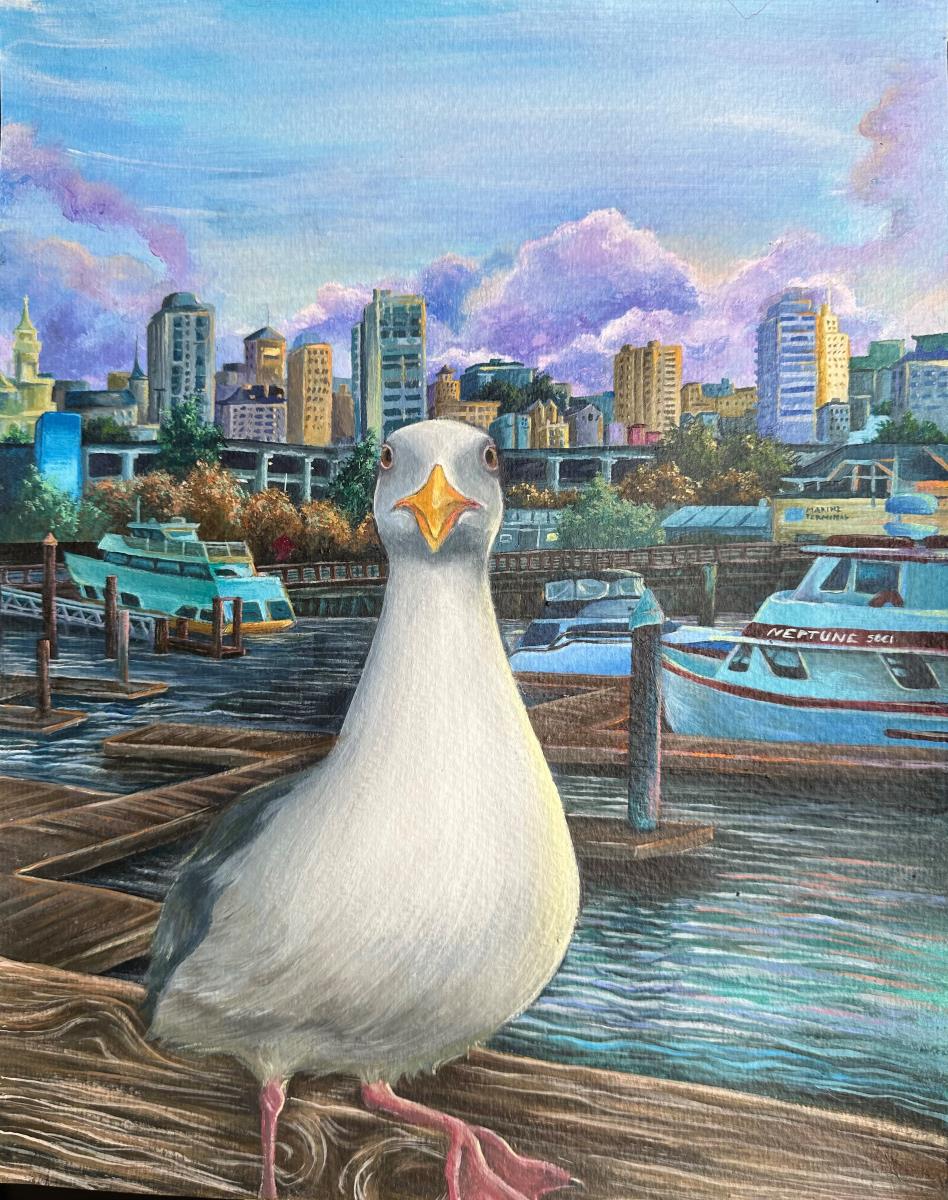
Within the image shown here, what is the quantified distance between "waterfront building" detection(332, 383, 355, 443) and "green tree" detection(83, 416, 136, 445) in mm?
361

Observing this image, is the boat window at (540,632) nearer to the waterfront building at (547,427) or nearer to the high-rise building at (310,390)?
the waterfront building at (547,427)

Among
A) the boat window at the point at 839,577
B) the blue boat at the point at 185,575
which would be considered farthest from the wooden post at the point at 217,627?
the boat window at the point at 839,577

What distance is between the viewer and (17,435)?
5.66 feet

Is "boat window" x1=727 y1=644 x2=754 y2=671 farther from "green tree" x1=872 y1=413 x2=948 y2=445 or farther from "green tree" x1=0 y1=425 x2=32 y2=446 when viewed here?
"green tree" x1=0 y1=425 x2=32 y2=446

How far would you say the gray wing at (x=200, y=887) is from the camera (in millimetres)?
1386

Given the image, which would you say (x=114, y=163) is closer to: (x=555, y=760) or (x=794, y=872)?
(x=555, y=760)

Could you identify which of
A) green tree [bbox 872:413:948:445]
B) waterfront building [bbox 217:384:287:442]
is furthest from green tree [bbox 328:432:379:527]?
green tree [bbox 872:413:948:445]

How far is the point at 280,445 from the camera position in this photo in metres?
1.65

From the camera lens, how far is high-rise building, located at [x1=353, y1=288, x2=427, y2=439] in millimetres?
1540

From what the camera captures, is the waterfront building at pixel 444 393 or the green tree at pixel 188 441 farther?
the green tree at pixel 188 441

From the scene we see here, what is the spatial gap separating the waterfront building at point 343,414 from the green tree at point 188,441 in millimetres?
211

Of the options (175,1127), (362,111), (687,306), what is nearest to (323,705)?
(175,1127)

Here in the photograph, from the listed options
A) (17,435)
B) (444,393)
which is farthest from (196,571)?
(444,393)

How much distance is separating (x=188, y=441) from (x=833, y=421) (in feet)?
3.34
